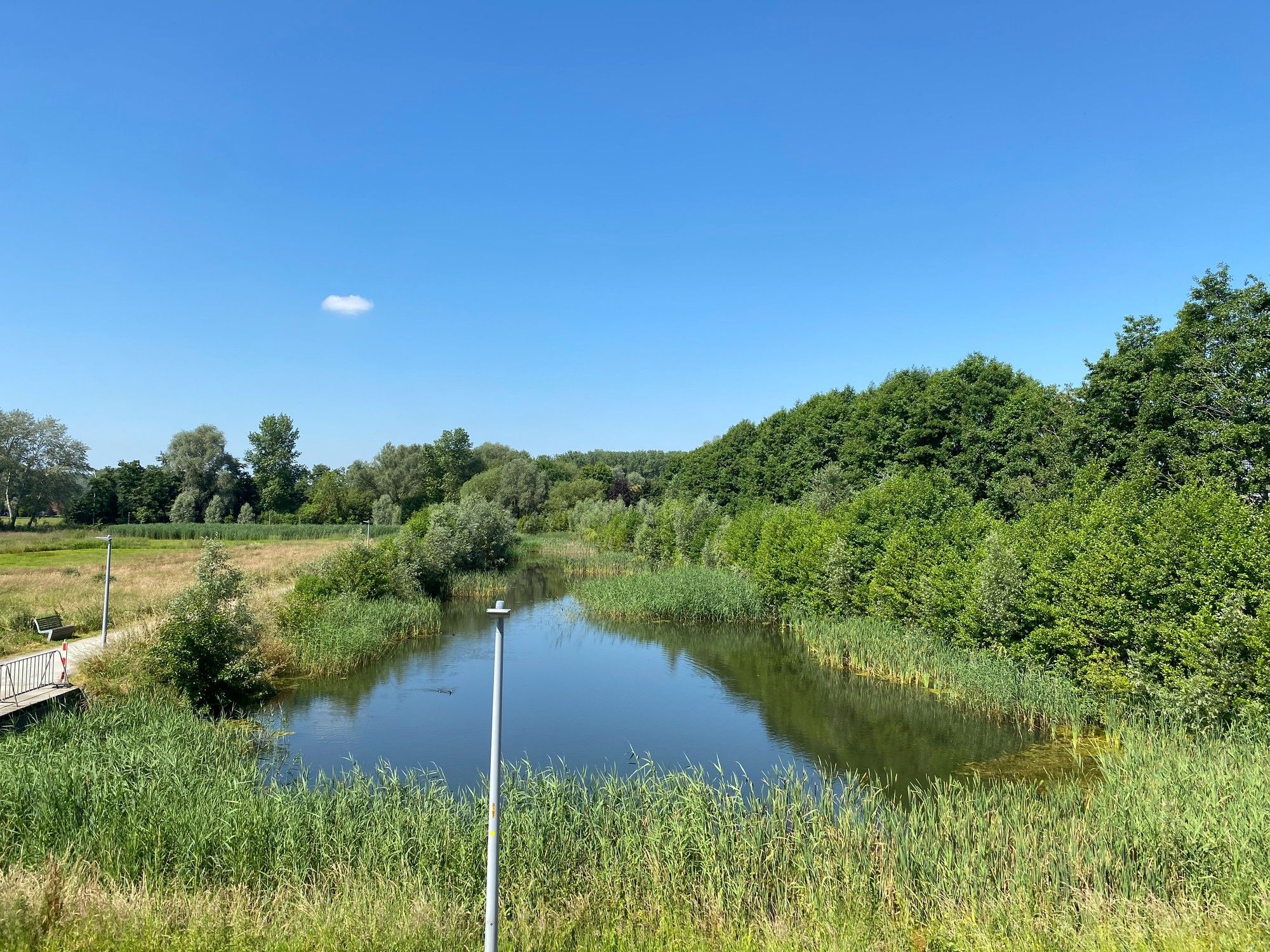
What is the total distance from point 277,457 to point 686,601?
74249 millimetres

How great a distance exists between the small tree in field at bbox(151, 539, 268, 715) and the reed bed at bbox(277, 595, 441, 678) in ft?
9.51

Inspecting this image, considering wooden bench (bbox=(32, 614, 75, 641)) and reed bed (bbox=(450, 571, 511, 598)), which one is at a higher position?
wooden bench (bbox=(32, 614, 75, 641))

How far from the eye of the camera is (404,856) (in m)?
8.26

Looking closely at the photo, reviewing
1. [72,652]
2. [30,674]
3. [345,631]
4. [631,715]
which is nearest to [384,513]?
[345,631]

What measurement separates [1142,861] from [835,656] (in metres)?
16.0

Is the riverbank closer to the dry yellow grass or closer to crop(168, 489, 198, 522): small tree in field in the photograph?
the dry yellow grass

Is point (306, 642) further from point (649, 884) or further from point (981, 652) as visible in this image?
point (981, 652)

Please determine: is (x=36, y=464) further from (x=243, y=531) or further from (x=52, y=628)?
(x=52, y=628)

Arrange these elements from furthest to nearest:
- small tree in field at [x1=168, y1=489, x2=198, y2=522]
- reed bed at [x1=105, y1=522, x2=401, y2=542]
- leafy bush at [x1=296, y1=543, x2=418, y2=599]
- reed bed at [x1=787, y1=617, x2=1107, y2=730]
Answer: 1. small tree in field at [x1=168, y1=489, x2=198, y2=522]
2. reed bed at [x1=105, y1=522, x2=401, y2=542]
3. leafy bush at [x1=296, y1=543, x2=418, y2=599]
4. reed bed at [x1=787, y1=617, x2=1107, y2=730]

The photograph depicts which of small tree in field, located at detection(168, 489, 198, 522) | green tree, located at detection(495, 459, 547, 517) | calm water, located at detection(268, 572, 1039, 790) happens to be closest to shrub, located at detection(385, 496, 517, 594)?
calm water, located at detection(268, 572, 1039, 790)

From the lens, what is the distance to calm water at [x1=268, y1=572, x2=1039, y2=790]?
15.4m

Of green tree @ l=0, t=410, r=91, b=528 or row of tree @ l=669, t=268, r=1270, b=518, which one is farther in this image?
green tree @ l=0, t=410, r=91, b=528

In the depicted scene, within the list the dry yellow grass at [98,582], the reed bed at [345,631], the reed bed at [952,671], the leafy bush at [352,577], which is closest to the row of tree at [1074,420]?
the reed bed at [952,671]

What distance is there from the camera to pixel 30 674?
16.1m
